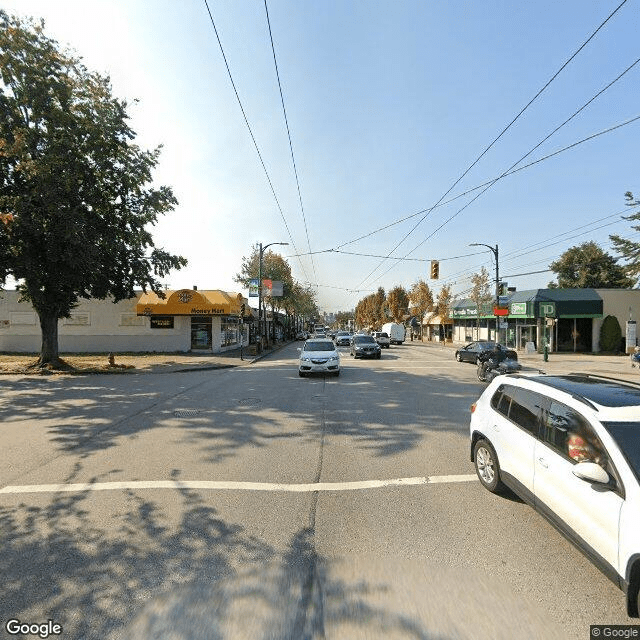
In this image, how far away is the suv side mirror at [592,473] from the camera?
278cm

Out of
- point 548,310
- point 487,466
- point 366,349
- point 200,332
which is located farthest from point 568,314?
point 487,466

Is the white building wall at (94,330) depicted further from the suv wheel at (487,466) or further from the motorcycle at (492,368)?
the suv wheel at (487,466)

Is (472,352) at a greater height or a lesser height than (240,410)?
greater

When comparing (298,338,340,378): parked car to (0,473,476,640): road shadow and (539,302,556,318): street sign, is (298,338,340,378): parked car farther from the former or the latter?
(539,302,556,318): street sign

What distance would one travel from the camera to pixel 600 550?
9.21 ft

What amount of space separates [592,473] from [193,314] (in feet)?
88.4

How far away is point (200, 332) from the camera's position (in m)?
29.0

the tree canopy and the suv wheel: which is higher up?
the tree canopy

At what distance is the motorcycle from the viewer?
14773 millimetres

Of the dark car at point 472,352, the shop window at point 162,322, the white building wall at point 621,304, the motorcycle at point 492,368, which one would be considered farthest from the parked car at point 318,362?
the white building wall at point 621,304

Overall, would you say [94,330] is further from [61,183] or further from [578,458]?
[578,458]

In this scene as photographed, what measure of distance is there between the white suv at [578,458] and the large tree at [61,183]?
16.4 meters

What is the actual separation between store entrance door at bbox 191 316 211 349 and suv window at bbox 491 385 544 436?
26111 mm

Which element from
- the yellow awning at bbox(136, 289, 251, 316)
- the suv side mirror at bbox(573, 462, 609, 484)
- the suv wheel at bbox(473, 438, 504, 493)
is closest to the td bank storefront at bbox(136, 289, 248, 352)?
the yellow awning at bbox(136, 289, 251, 316)
